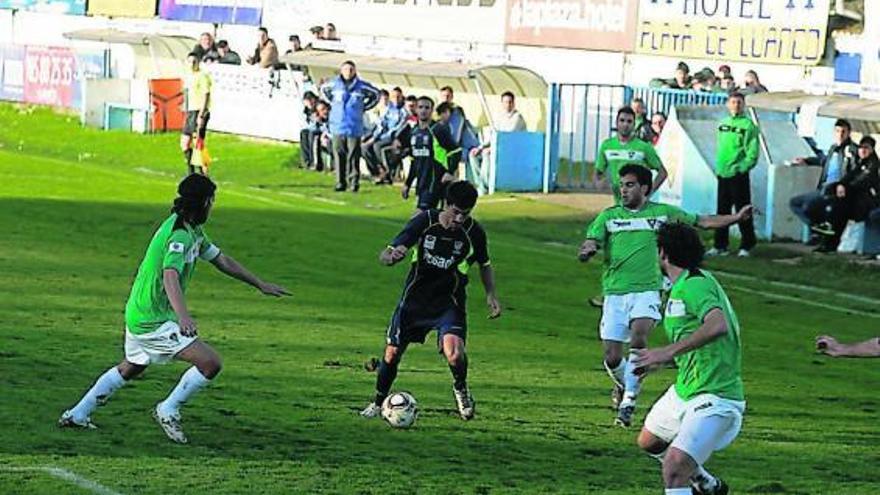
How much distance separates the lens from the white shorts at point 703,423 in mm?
10305

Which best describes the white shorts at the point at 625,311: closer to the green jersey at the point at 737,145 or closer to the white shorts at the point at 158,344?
the white shorts at the point at 158,344

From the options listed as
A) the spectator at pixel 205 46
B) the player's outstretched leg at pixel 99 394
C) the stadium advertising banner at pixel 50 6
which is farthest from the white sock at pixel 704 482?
the stadium advertising banner at pixel 50 6

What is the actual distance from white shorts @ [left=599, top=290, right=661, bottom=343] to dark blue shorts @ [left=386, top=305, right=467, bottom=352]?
1254 millimetres

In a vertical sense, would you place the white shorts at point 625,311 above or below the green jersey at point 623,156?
below

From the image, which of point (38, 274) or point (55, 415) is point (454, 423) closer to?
point (55, 415)

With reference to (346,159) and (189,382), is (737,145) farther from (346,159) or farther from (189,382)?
(189,382)

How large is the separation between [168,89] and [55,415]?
1288 inches

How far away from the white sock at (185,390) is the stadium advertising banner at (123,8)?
40.2m

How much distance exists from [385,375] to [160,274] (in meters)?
2.34

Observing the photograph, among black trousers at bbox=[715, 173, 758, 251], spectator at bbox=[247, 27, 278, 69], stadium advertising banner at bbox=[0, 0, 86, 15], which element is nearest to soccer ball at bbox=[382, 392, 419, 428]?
black trousers at bbox=[715, 173, 758, 251]

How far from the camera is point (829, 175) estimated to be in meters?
26.9

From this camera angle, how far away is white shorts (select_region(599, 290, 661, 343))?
47.9 feet

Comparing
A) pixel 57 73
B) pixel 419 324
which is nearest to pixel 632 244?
pixel 419 324

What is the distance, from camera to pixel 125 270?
23109 mm
